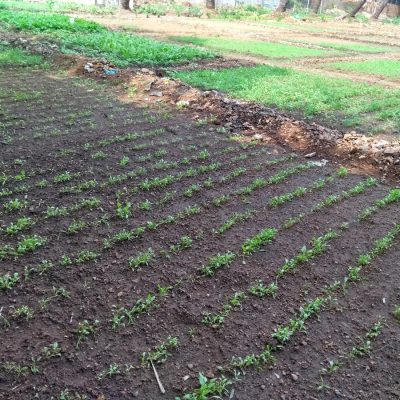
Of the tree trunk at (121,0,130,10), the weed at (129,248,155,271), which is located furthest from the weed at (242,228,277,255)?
the tree trunk at (121,0,130,10)

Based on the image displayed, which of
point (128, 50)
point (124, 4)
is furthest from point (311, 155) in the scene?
point (124, 4)

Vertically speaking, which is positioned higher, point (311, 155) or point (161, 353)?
point (311, 155)

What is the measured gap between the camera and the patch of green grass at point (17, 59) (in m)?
9.73

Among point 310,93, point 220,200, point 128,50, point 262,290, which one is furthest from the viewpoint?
point 128,50

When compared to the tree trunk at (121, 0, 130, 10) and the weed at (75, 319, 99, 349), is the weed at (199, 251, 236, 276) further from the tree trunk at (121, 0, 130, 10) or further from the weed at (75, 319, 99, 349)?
the tree trunk at (121, 0, 130, 10)

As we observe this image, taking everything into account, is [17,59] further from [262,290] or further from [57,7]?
[57,7]

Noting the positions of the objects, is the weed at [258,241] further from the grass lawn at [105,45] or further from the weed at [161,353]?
the grass lawn at [105,45]

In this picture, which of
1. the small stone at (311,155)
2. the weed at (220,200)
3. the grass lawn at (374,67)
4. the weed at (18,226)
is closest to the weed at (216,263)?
the weed at (220,200)

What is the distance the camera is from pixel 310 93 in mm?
9000

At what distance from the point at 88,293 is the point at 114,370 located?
2.40ft

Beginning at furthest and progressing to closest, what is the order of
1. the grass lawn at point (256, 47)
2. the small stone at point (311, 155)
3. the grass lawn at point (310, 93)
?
the grass lawn at point (256, 47) < the grass lawn at point (310, 93) < the small stone at point (311, 155)

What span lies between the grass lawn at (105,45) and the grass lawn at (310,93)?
149 cm

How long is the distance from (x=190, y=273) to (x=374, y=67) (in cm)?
1155

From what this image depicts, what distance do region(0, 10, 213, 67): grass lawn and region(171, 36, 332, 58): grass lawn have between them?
2.29m
